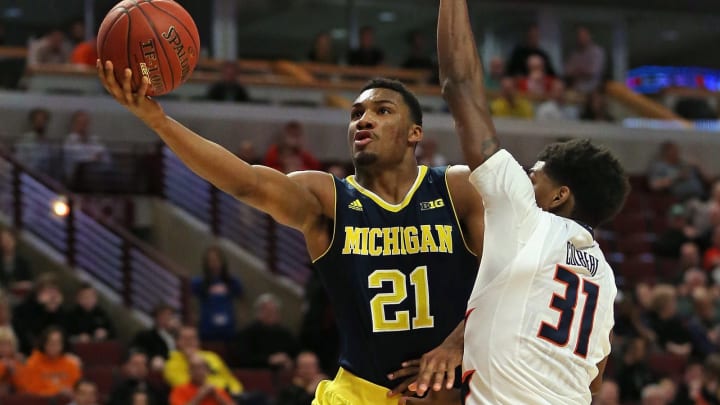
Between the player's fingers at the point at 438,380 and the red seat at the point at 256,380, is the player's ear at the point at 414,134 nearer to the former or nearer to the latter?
the player's fingers at the point at 438,380

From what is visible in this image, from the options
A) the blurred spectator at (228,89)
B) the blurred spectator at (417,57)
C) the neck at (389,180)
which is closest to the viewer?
the neck at (389,180)

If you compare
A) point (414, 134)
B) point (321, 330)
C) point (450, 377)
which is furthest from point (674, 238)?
point (450, 377)

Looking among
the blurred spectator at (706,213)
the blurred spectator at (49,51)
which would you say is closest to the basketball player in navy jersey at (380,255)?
the blurred spectator at (706,213)

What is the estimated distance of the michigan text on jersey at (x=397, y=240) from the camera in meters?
5.21

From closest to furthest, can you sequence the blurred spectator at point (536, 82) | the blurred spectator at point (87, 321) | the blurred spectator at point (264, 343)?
the blurred spectator at point (87, 321)
the blurred spectator at point (264, 343)
the blurred spectator at point (536, 82)

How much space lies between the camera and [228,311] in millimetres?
12367

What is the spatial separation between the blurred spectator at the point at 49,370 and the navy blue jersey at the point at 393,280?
525cm

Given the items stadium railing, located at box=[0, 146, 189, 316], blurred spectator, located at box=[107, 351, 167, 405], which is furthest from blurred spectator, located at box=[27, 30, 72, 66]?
blurred spectator, located at box=[107, 351, 167, 405]

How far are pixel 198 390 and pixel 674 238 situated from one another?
726 cm

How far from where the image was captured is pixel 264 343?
11.7 metres

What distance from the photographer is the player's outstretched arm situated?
15.0ft

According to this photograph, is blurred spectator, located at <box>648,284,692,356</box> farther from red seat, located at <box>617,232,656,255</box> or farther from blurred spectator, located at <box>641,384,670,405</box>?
red seat, located at <box>617,232,656,255</box>

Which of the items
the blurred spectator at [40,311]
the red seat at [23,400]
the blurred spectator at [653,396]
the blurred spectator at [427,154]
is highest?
the blurred spectator at [427,154]

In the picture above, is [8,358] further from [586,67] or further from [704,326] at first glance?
[586,67]
